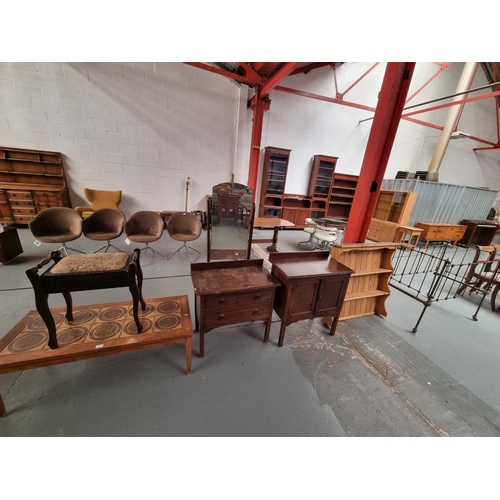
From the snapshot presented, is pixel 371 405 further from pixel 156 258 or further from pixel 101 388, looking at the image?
pixel 156 258

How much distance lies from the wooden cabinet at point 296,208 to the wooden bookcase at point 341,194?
915 millimetres

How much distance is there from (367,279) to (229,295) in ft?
6.23

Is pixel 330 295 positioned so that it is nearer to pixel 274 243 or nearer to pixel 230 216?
pixel 230 216

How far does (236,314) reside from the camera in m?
1.70

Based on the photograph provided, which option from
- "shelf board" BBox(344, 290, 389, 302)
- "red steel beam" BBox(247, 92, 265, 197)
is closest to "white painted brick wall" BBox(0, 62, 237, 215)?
"red steel beam" BBox(247, 92, 265, 197)

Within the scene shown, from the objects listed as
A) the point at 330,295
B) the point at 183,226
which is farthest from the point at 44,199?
the point at 330,295

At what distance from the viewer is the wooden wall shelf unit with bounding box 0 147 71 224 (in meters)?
4.17

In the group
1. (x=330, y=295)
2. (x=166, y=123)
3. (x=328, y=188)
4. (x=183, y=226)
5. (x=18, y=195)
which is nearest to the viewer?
(x=330, y=295)

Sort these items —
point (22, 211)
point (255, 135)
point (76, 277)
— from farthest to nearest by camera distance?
1. point (255, 135)
2. point (22, 211)
3. point (76, 277)

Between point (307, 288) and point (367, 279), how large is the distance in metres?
1.20

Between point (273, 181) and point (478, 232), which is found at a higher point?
point (273, 181)

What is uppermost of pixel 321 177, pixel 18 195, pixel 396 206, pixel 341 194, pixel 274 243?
pixel 321 177

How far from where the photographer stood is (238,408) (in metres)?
1.39

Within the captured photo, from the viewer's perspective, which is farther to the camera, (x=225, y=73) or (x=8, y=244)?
(x=225, y=73)
